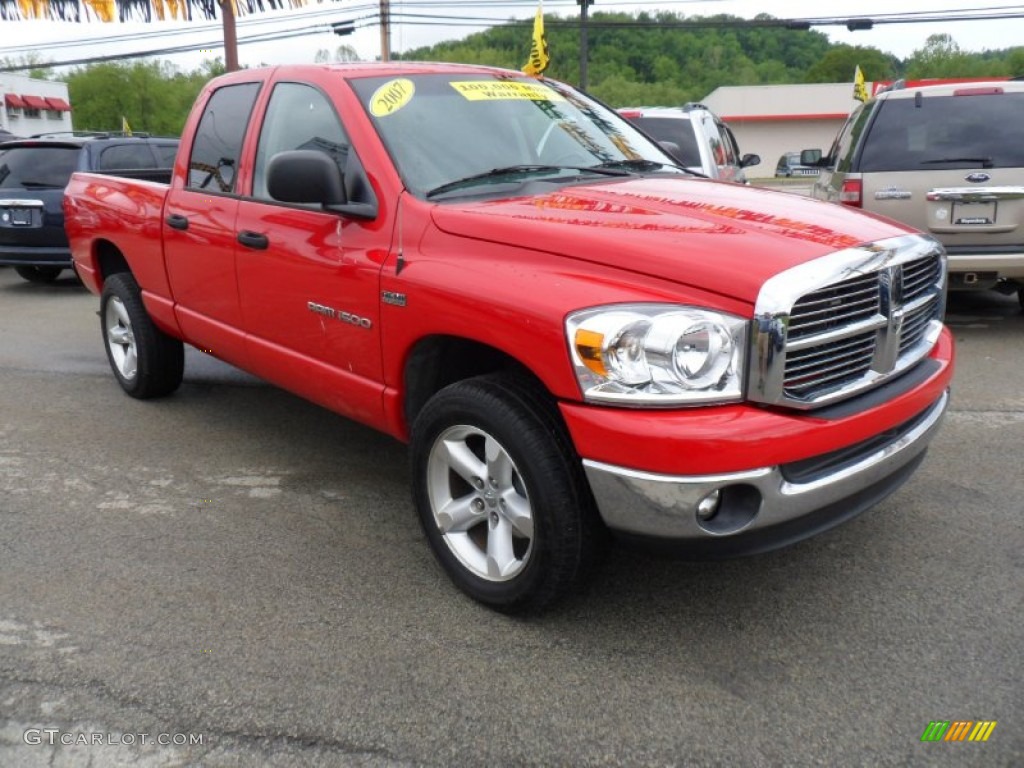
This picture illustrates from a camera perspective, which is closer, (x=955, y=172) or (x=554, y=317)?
(x=554, y=317)

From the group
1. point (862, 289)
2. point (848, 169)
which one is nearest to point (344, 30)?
point (848, 169)

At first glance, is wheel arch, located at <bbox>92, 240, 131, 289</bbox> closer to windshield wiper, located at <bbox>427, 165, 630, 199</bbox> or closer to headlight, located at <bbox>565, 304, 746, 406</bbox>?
windshield wiper, located at <bbox>427, 165, 630, 199</bbox>

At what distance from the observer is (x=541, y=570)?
2.93 m

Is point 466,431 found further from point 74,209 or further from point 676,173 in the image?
point 74,209

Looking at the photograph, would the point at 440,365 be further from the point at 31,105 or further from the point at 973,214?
the point at 31,105

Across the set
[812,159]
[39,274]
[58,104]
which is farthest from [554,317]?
[58,104]

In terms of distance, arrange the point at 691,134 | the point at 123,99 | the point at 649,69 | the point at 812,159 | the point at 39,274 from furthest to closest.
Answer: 1. the point at 123,99
2. the point at 649,69
3. the point at 39,274
4. the point at 691,134
5. the point at 812,159

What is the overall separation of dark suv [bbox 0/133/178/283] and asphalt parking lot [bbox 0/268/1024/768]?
6261 millimetres

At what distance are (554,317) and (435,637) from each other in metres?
1.15

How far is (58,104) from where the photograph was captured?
64.1m

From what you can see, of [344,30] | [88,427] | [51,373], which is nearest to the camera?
[88,427]

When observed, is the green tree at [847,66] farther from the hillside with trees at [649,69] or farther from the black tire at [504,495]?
the black tire at [504,495]

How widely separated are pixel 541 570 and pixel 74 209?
14.9 ft

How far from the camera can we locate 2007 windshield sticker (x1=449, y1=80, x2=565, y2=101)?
4.04m
